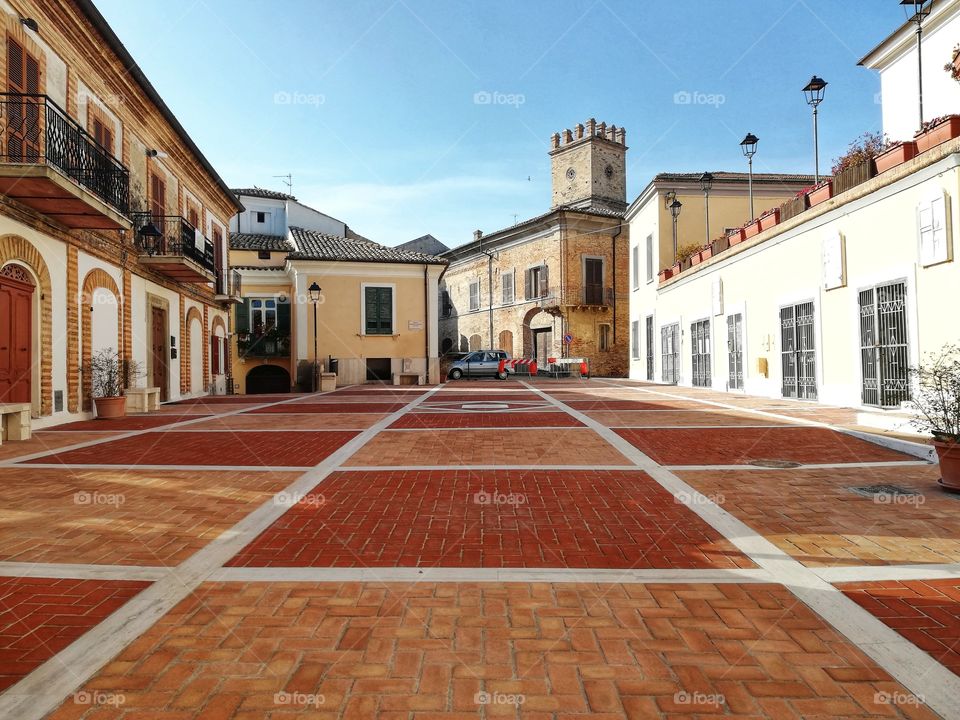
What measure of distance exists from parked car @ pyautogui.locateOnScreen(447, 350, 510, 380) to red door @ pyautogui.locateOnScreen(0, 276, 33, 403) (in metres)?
20.7

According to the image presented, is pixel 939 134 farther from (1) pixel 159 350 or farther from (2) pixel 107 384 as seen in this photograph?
(1) pixel 159 350

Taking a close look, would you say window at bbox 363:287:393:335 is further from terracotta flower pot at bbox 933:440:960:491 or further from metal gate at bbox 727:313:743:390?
terracotta flower pot at bbox 933:440:960:491

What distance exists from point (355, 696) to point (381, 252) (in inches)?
990

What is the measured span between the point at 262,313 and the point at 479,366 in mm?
Result: 10607

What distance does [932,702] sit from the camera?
2.07 m

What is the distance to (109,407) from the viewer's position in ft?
37.2

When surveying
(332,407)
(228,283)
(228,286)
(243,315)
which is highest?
(228,283)

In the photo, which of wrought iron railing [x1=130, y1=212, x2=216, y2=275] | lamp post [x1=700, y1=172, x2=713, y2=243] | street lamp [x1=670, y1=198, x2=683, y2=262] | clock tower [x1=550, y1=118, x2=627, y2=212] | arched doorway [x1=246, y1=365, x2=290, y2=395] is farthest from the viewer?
clock tower [x1=550, y1=118, x2=627, y2=212]

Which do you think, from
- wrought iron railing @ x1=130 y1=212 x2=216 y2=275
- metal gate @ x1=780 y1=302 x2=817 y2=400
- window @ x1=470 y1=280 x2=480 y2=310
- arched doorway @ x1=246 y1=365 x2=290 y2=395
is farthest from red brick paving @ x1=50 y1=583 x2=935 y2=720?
window @ x1=470 y1=280 x2=480 y2=310

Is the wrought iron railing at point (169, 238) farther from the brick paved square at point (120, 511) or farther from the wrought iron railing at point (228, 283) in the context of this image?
the brick paved square at point (120, 511)

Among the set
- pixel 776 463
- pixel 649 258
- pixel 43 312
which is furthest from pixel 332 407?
pixel 649 258

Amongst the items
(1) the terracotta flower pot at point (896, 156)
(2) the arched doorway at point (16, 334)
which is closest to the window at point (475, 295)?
(1) the terracotta flower pot at point (896, 156)

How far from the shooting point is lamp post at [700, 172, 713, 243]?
73.3ft

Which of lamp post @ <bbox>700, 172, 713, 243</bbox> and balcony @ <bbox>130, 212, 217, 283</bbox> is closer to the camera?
balcony @ <bbox>130, 212, 217, 283</bbox>
